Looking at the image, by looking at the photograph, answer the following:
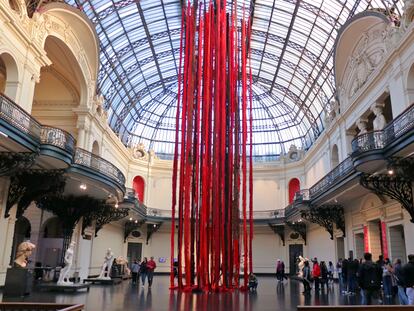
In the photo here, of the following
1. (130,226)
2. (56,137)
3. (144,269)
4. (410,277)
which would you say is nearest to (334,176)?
(144,269)

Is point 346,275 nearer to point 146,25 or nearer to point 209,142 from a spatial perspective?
point 209,142

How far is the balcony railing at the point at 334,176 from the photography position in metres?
18.3

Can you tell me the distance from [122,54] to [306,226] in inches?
775

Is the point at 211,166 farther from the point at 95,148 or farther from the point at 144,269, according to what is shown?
the point at 95,148

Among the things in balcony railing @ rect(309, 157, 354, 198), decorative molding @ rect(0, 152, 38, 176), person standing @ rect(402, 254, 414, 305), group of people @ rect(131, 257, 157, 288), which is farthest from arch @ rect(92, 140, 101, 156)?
person standing @ rect(402, 254, 414, 305)

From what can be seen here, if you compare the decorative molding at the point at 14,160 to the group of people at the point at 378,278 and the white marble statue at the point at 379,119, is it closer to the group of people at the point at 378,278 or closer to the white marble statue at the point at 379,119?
the group of people at the point at 378,278

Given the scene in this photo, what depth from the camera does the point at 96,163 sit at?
64.4 feet

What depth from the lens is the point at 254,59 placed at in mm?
33156

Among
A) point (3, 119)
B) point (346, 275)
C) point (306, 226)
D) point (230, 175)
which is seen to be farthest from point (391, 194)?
point (306, 226)

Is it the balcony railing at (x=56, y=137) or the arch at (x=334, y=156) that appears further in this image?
the arch at (x=334, y=156)

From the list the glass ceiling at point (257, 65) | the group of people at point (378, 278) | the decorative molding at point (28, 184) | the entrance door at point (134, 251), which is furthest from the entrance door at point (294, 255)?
the decorative molding at point (28, 184)

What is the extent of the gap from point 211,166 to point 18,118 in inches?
275

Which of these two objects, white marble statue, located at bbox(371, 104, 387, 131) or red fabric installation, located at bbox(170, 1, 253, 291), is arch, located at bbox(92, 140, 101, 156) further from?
white marble statue, located at bbox(371, 104, 387, 131)

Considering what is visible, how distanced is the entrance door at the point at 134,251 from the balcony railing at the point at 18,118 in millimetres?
20814
